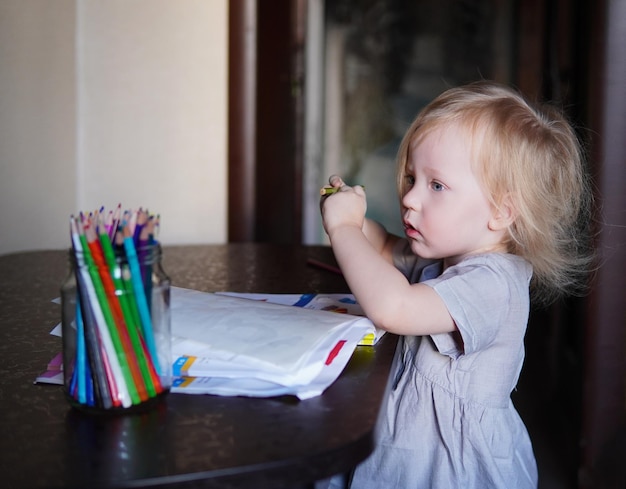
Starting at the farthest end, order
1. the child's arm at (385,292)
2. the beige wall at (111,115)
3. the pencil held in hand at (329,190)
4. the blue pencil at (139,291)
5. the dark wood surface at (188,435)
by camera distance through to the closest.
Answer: the beige wall at (111,115) < the pencil held in hand at (329,190) < the child's arm at (385,292) < the blue pencil at (139,291) < the dark wood surface at (188,435)

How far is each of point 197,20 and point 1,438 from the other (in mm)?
1640

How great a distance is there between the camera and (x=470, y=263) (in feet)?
3.13

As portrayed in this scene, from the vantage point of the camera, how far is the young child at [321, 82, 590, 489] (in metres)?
0.93

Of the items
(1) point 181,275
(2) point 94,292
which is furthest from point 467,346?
(1) point 181,275

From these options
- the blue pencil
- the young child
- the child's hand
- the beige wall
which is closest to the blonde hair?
the young child

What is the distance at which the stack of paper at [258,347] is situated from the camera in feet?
2.28

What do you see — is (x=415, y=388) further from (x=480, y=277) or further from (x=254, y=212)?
(x=254, y=212)

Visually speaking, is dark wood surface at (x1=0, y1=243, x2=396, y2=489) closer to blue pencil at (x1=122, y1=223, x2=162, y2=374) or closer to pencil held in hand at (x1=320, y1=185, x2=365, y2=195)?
blue pencil at (x1=122, y1=223, x2=162, y2=374)

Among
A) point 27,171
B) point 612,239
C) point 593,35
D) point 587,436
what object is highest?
point 593,35

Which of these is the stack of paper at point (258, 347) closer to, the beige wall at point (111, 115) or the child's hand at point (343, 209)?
the child's hand at point (343, 209)

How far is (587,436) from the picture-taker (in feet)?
5.74

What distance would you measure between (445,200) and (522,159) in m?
0.12

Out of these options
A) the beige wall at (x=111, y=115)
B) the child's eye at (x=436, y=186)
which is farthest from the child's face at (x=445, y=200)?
the beige wall at (x=111, y=115)

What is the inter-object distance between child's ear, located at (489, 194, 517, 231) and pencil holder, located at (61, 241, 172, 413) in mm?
513
